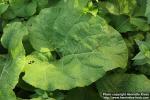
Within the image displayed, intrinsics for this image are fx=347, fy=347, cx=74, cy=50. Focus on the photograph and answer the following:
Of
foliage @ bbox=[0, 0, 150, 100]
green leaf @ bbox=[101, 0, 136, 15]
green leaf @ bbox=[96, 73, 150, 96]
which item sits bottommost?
green leaf @ bbox=[96, 73, 150, 96]

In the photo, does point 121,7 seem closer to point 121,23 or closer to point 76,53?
point 121,23

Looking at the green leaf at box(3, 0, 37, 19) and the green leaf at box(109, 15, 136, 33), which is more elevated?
the green leaf at box(3, 0, 37, 19)

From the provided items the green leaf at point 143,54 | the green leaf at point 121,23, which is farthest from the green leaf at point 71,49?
the green leaf at point 121,23

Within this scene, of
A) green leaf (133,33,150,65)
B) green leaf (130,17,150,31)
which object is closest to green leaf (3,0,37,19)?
green leaf (130,17,150,31)

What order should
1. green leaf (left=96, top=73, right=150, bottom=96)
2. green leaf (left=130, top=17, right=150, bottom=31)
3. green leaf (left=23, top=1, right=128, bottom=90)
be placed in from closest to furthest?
green leaf (left=23, top=1, right=128, bottom=90) → green leaf (left=96, top=73, right=150, bottom=96) → green leaf (left=130, top=17, right=150, bottom=31)

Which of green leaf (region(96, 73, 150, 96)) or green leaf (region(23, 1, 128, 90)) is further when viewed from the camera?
green leaf (region(96, 73, 150, 96))

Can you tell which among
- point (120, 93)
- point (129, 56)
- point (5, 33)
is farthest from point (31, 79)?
point (129, 56)

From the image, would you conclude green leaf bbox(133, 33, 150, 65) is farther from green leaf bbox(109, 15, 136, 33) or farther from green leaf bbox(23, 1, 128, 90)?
green leaf bbox(109, 15, 136, 33)
